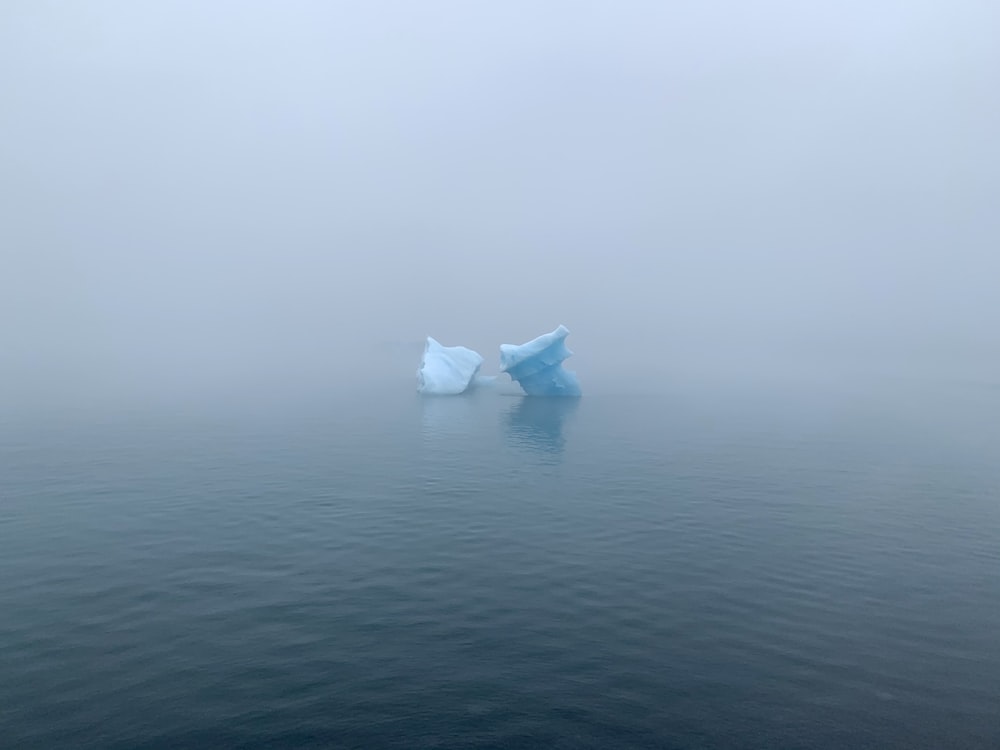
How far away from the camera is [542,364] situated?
7581 cm

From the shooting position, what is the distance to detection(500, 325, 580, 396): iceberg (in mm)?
70312

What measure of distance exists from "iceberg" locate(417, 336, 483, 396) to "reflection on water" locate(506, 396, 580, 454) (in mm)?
7687

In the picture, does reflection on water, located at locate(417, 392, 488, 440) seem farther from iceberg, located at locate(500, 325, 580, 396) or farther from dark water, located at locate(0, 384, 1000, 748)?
dark water, located at locate(0, 384, 1000, 748)

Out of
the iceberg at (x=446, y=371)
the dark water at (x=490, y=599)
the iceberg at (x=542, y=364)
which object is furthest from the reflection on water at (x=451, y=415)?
the dark water at (x=490, y=599)

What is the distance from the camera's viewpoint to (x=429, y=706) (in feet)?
56.6

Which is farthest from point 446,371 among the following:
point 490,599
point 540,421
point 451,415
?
point 490,599

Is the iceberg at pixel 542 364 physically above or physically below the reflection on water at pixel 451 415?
above

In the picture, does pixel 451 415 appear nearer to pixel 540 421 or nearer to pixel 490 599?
pixel 540 421

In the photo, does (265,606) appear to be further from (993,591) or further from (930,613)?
(993,591)

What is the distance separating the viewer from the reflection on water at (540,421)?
5506 cm

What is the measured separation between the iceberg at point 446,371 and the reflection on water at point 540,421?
7687 mm

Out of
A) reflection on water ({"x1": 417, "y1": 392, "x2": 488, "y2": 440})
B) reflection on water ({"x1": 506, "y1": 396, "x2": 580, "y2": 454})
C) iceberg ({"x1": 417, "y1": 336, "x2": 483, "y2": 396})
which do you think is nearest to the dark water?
reflection on water ({"x1": 506, "y1": 396, "x2": 580, "y2": 454})

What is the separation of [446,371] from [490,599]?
200 feet

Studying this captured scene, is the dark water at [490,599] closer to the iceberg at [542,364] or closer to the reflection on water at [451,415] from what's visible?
the reflection on water at [451,415]
